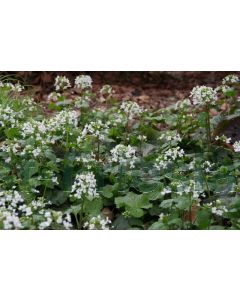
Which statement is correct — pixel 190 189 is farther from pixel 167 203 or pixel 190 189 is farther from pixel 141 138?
pixel 141 138

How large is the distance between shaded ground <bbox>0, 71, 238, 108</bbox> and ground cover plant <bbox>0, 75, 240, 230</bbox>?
489 millimetres

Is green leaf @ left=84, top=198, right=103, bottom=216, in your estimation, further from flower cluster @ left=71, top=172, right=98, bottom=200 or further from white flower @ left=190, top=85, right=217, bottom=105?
white flower @ left=190, top=85, right=217, bottom=105

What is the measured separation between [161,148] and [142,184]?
49 centimetres

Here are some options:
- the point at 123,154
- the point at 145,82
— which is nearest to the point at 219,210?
the point at 123,154

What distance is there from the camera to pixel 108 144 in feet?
11.8

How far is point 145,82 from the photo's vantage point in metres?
4.73

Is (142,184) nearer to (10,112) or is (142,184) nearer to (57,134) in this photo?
(57,134)

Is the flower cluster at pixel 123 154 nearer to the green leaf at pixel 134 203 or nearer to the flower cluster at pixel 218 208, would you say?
the green leaf at pixel 134 203

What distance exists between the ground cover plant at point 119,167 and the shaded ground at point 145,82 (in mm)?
489

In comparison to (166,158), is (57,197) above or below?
below

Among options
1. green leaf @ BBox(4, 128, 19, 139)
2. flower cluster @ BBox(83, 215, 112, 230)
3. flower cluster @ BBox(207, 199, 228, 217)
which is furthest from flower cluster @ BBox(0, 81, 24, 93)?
flower cluster @ BBox(207, 199, 228, 217)

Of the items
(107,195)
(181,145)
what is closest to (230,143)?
(181,145)

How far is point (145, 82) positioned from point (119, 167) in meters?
1.72

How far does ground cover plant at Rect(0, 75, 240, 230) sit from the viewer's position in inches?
105
